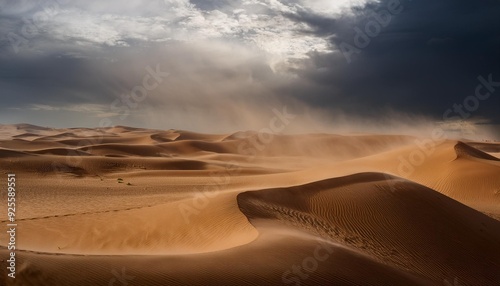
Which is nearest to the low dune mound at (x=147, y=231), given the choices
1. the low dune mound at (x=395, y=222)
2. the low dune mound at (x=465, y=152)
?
the low dune mound at (x=395, y=222)

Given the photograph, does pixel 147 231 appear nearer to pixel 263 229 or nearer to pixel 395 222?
pixel 263 229

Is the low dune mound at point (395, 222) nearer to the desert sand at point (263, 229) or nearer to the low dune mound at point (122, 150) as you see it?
the desert sand at point (263, 229)

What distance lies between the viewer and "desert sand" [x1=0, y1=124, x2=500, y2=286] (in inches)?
294

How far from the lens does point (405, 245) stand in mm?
13547

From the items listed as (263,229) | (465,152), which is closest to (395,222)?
(263,229)

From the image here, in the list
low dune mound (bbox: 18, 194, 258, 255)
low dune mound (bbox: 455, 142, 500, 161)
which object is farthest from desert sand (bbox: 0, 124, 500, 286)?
low dune mound (bbox: 455, 142, 500, 161)

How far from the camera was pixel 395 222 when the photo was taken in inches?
593

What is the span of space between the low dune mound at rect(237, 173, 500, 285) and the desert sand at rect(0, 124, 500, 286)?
0.18 ft

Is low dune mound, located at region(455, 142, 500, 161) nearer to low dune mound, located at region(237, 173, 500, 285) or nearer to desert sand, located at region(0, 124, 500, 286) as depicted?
desert sand, located at region(0, 124, 500, 286)

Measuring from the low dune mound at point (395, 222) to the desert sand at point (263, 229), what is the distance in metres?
0.05

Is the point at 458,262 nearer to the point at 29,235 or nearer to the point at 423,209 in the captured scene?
the point at 423,209

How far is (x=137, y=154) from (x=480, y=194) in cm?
4304

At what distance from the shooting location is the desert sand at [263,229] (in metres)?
7.48

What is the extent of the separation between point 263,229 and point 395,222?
20.7 feet
